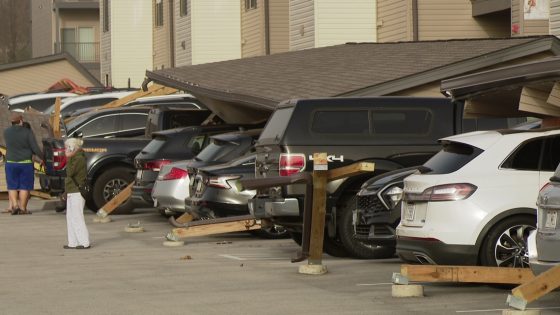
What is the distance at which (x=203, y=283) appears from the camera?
14625 millimetres

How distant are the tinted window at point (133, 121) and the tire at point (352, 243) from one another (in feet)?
40.2

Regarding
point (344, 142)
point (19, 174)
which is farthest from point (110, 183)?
point (344, 142)

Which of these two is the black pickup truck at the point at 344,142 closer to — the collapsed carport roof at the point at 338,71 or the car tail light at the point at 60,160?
the collapsed carport roof at the point at 338,71

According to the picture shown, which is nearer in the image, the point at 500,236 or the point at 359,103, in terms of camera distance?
the point at 500,236

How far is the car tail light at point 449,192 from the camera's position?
43.0 feet

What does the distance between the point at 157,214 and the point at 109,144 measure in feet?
5.57

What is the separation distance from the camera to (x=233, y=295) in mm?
13477

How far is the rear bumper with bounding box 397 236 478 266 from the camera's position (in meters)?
13.1

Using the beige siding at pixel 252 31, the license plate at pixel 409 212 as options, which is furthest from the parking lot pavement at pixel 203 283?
the beige siding at pixel 252 31

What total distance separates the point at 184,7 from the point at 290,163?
36092 millimetres

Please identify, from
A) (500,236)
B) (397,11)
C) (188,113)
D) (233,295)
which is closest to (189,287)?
(233,295)

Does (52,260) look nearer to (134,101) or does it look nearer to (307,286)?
(307,286)

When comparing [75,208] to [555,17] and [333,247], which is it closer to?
[333,247]

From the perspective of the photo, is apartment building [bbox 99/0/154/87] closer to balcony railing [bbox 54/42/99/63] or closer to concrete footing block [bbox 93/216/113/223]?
balcony railing [bbox 54/42/99/63]
